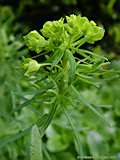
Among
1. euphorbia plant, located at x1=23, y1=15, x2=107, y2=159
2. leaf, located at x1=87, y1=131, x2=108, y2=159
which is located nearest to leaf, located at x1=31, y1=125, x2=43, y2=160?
euphorbia plant, located at x1=23, y1=15, x2=107, y2=159

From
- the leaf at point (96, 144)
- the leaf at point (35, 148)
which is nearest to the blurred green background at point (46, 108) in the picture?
the leaf at point (96, 144)

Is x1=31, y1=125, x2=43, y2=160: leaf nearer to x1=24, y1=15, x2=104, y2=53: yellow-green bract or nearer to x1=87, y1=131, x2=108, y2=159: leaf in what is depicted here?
x1=24, y1=15, x2=104, y2=53: yellow-green bract

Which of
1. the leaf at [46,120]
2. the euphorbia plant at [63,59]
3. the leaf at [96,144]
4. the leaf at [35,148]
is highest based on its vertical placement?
the euphorbia plant at [63,59]

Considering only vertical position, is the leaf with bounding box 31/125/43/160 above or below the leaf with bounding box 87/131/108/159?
above

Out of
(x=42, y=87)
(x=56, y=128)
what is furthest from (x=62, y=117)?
(x=42, y=87)

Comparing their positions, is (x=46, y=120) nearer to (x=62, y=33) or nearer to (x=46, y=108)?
(x=62, y=33)

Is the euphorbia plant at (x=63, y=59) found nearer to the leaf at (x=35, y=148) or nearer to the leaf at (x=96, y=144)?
the leaf at (x=35, y=148)

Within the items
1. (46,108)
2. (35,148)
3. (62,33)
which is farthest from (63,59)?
(46,108)
